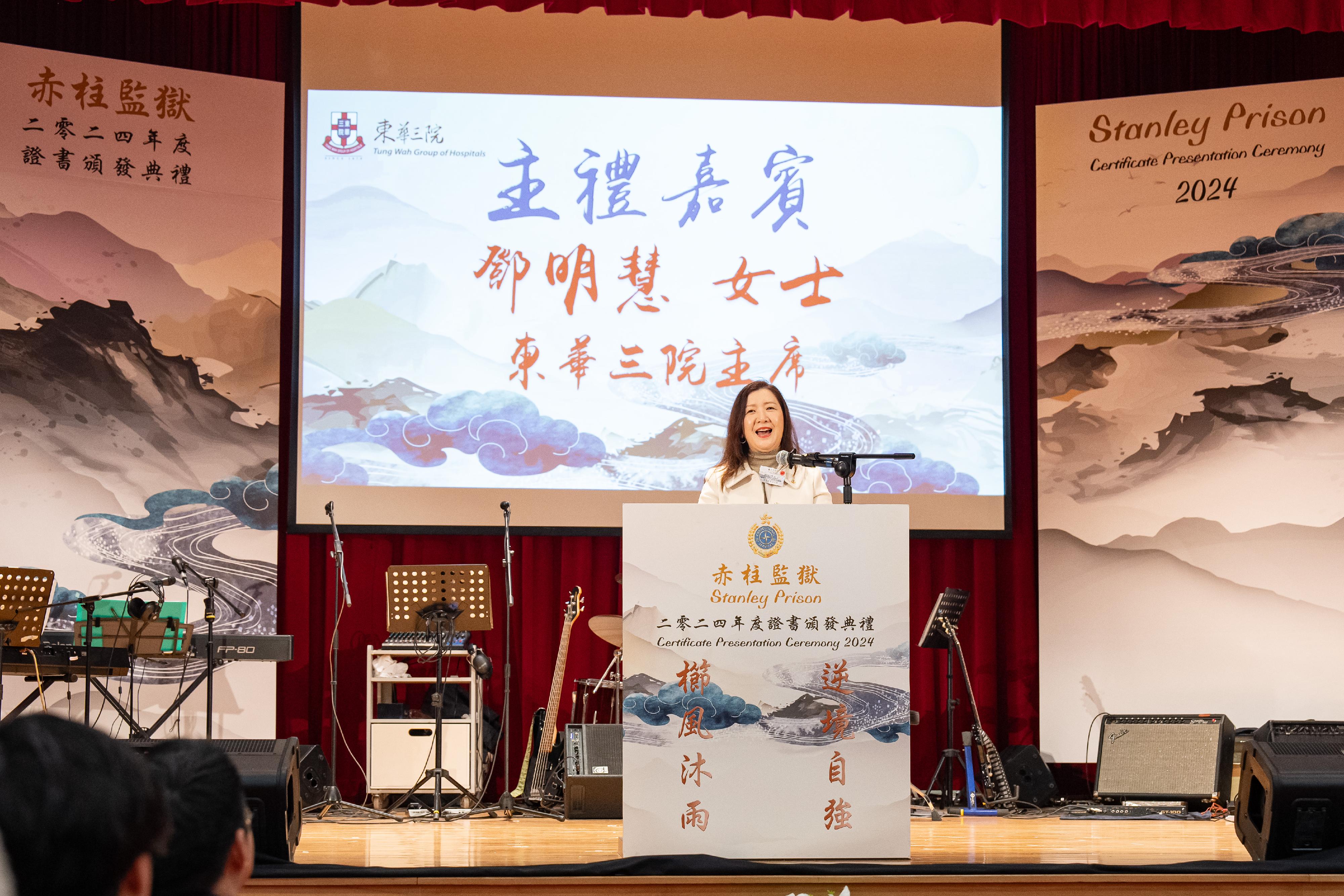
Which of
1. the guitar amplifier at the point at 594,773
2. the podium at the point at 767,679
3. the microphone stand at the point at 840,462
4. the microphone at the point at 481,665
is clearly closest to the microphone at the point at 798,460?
the microphone stand at the point at 840,462

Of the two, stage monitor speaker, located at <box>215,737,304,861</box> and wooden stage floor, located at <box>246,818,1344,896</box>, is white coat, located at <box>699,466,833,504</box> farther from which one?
stage monitor speaker, located at <box>215,737,304,861</box>

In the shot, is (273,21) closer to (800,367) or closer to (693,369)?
(693,369)

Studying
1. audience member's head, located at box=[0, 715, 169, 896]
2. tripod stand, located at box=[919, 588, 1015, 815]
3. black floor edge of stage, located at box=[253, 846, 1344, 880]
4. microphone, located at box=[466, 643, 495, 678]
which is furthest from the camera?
tripod stand, located at box=[919, 588, 1015, 815]

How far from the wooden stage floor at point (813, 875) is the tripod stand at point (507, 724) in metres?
0.15

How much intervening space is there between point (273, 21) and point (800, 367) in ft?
10.2

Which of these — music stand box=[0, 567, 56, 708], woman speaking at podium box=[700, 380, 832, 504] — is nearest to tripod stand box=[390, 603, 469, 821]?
music stand box=[0, 567, 56, 708]

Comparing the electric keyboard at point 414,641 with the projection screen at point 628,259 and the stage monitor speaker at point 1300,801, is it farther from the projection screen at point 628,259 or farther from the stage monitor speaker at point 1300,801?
the stage monitor speaker at point 1300,801

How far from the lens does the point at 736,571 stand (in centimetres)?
338

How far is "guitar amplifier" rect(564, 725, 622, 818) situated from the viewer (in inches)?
192

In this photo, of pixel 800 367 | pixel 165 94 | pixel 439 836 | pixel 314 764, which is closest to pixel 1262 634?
pixel 800 367

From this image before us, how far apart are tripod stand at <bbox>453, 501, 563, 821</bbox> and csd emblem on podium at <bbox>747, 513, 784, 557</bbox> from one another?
207 cm

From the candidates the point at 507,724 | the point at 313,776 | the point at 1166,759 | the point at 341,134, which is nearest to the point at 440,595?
the point at 507,724

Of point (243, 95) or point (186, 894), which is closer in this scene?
point (186, 894)

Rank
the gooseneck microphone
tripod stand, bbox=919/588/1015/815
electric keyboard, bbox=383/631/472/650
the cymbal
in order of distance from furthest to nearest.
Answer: electric keyboard, bbox=383/631/472/650 → tripod stand, bbox=919/588/1015/815 → the cymbal → the gooseneck microphone
